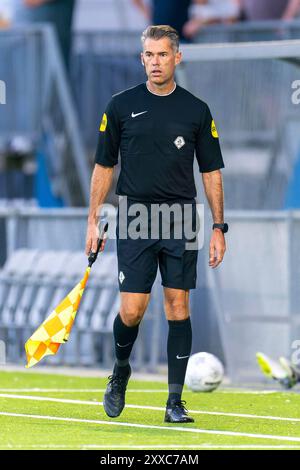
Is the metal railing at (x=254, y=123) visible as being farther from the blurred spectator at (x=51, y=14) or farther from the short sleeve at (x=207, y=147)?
Answer: the short sleeve at (x=207, y=147)

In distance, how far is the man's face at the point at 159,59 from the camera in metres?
9.79

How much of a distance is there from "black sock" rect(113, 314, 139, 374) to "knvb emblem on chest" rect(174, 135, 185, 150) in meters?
1.12

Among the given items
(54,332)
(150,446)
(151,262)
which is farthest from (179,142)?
(150,446)

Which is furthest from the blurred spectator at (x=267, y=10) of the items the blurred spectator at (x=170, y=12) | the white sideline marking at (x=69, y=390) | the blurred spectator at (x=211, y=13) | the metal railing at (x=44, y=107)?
the white sideline marking at (x=69, y=390)

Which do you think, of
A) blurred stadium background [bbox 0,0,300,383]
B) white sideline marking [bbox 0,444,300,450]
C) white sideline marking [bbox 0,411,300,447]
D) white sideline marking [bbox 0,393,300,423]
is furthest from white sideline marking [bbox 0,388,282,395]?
white sideline marking [bbox 0,444,300,450]

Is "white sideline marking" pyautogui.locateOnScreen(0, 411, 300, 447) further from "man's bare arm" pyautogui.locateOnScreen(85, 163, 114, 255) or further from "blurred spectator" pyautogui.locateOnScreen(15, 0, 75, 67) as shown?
"blurred spectator" pyautogui.locateOnScreen(15, 0, 75, 67)

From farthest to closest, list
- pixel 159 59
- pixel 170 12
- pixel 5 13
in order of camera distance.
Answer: pixel 5 13, pixel 170 12, pixel 159 59

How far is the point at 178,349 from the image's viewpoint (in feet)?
33.0

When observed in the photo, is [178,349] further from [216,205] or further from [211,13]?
[211,13]

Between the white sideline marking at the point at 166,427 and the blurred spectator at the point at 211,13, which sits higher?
the blurred spectator at the point at 211,13

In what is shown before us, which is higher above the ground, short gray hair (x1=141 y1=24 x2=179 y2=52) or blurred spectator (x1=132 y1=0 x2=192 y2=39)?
blurred spectator (x1=132 y1=0 x2=192 y2=39)

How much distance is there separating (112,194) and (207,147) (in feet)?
29.5

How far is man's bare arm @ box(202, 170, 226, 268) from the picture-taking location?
10031mm
